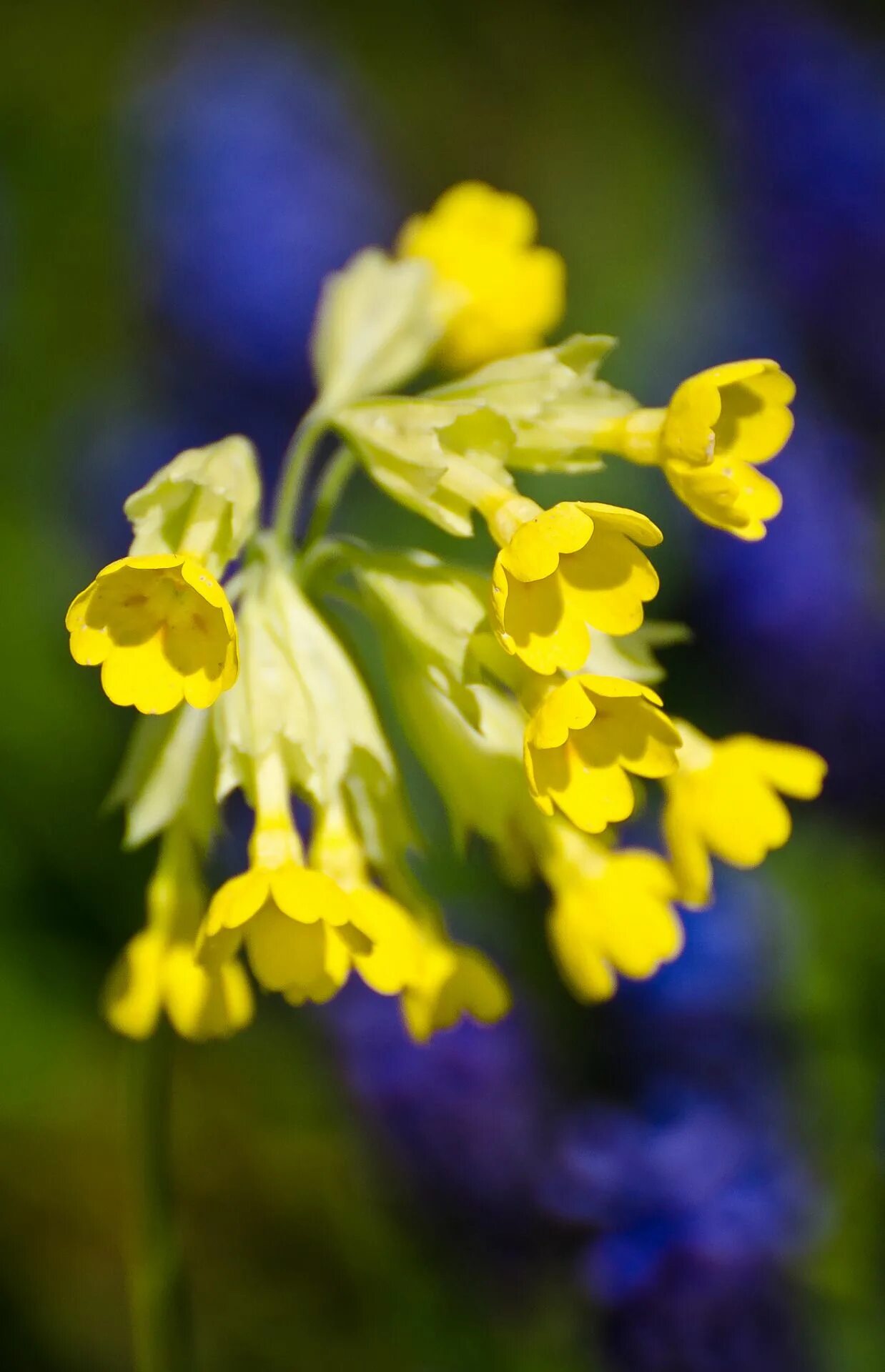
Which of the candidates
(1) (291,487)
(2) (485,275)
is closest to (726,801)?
(1) (291,487)

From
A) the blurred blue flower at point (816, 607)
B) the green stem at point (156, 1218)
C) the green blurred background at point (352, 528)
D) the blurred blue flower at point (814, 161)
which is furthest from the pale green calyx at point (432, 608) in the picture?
the blurred blue flower at point (814, 161)

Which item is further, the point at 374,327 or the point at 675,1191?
the point at 675,1191

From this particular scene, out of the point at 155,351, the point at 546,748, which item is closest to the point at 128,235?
the point at 155,351

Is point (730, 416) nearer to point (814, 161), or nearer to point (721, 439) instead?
point (721, 439)

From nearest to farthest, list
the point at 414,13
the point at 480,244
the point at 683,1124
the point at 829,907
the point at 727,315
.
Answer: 1. the point at 480,244
2. the point at 683,1124
3. the point at 829,907
4. the point at 727,315
5. the point at 414,13

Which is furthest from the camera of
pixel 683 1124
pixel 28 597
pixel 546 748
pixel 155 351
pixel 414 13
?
pixel 414 13

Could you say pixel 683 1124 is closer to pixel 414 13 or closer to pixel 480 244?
pixel 480 244
